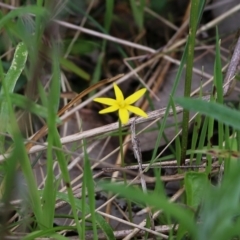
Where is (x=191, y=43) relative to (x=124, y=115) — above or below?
above

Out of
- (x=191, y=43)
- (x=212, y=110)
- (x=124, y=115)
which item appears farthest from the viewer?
(x=191, y=43)

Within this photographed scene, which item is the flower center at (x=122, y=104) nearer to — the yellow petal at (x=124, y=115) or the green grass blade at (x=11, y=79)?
the yellow petal at (x=124, y=115)

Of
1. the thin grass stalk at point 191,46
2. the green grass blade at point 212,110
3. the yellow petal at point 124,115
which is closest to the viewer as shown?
the green grass blade at point 212,110

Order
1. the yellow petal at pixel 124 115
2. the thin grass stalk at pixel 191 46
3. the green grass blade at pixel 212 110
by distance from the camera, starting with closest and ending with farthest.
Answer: the green grass blade at pixel 212 110 → the yellow petal at pixel 124 115 → the thin grass stalk at pixel 191 46

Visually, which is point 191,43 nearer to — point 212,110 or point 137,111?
point 137,111

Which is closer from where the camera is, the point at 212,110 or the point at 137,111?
the point at 212,110

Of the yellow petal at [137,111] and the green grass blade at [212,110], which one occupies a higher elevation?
the green grass blade at [212,110]

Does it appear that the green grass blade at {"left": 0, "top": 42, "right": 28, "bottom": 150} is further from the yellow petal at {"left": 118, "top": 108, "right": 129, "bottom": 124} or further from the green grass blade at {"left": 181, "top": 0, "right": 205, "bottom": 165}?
the green grass blade at {"left": 181, "top": 0, "right": 205, "bottom": 165}

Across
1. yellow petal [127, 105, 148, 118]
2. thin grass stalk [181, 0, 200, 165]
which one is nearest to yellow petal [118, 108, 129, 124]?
yellow petal [127, 105, 148, 118]

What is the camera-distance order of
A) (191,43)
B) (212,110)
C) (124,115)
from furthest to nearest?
1. (191,43)
2. (124,115)
3. (212,110)

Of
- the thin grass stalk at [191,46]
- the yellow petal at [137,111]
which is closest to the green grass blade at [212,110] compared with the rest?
the yellow petal at [137,111]

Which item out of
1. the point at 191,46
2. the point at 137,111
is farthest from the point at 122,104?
the point at 191,46

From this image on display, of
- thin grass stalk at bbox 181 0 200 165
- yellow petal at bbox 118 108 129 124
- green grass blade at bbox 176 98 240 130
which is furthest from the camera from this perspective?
thin grass stalk at bbox 181 0 200 165
